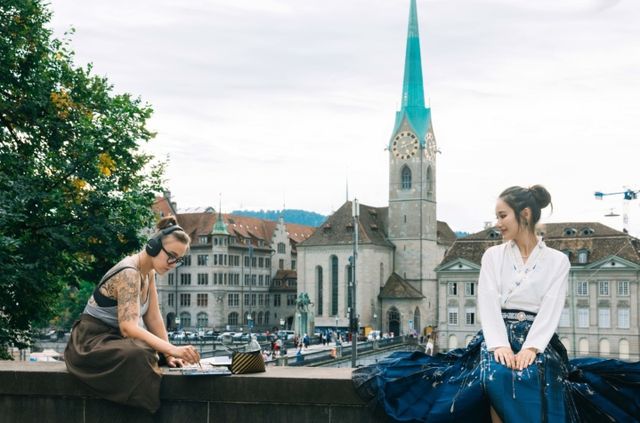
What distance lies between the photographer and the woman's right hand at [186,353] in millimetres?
6234

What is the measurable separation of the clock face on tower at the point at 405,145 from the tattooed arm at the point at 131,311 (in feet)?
311

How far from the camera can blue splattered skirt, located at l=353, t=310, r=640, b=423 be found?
5035mm

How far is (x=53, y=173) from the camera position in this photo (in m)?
20.0

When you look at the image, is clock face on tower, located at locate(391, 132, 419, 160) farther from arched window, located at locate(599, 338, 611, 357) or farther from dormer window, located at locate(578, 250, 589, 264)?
arched window, located at locate(599, 338, 611, 357)

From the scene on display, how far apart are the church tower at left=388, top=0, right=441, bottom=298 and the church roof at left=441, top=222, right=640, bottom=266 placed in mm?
12831

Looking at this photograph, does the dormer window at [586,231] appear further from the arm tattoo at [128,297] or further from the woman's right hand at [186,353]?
the arm tattoo at [128,297]

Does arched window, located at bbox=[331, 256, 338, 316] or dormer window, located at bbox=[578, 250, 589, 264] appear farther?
arched window, located at bbox=[331, 256, 338, 316]

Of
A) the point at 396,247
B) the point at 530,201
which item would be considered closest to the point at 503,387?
the point at 530,201

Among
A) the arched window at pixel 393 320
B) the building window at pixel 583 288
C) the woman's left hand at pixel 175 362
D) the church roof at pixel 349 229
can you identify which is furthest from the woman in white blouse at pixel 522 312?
the arched window at pixel 393 320

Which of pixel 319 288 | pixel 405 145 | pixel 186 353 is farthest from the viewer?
pixel 405 145

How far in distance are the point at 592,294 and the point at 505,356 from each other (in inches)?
2964

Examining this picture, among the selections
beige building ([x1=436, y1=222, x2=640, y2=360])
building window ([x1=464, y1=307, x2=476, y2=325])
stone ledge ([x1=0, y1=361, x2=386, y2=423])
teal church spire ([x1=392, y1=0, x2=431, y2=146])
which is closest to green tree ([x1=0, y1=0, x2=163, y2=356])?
stone ledge ([x1=0, y1=361, x2=386, y2=423])

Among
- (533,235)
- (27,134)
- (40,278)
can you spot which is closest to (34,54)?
(27,134)

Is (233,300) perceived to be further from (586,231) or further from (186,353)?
(186,353)
